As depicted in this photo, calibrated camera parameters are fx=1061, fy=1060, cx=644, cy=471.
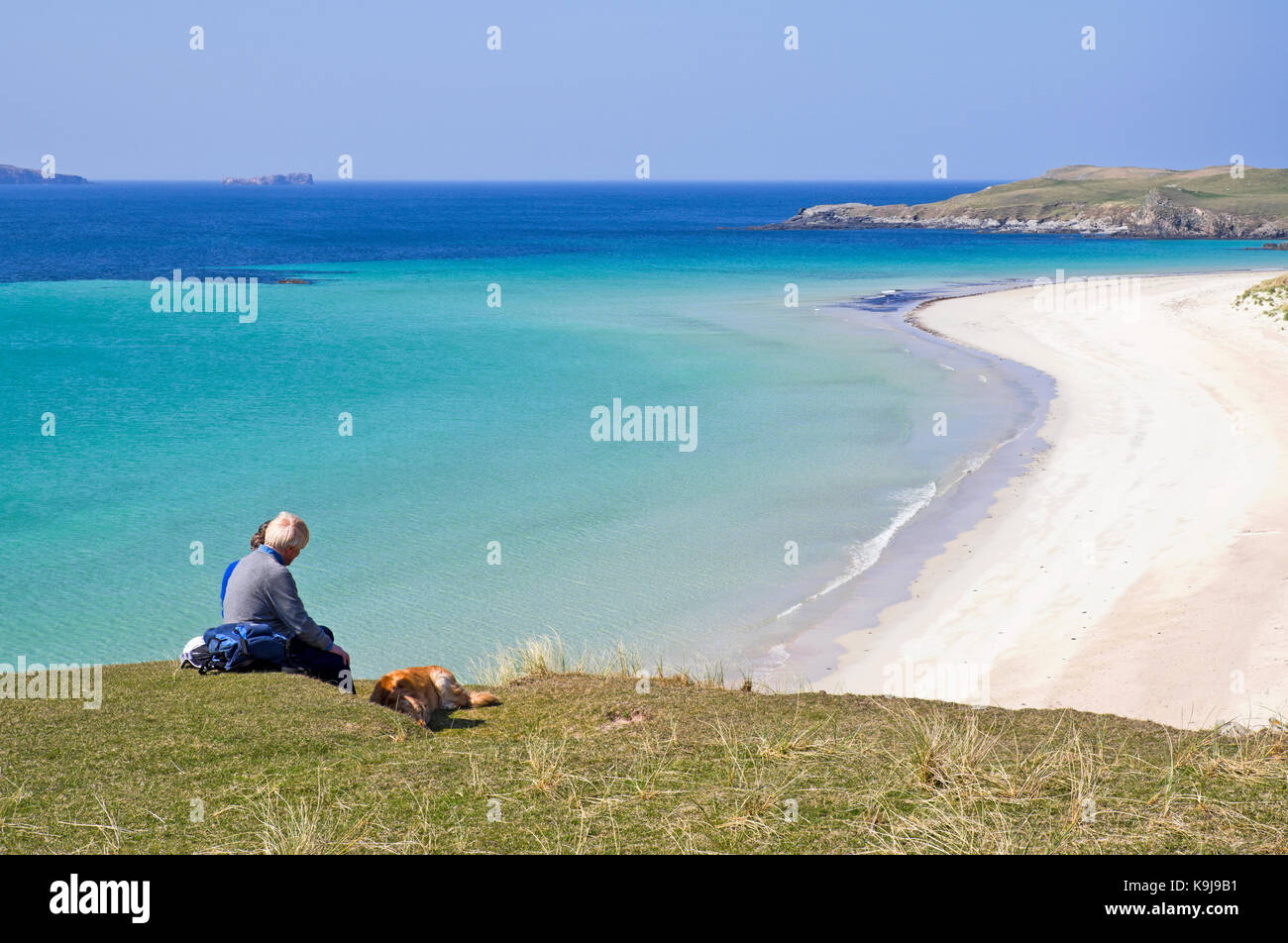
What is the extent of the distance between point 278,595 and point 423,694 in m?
1.12

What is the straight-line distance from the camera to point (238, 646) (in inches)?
264

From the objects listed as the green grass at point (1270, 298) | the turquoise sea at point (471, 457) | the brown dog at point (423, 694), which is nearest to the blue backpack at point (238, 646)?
the brown dog at point (423, 694)

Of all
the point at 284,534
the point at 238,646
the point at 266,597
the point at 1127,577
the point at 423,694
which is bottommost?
the point at 1127,577

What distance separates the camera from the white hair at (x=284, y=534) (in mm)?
6852

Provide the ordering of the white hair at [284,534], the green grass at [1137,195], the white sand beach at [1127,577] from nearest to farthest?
the white hair at [284,534]
the white sand beach at [1127,577]
the green grass at [1137,195]

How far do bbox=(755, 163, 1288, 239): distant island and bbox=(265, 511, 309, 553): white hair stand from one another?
101829 millimetres

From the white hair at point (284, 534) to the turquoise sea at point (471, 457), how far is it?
5.21 meters

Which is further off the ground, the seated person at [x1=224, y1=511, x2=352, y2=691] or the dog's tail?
the seated person at [x1=224, y1=511, x2=352, y2=691]

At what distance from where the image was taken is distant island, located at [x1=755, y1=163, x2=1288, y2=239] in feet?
312

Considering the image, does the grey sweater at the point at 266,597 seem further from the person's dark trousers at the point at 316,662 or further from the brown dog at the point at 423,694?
the brown dog at the point at 423,694

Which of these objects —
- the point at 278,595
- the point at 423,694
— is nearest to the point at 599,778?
the point at 423,694

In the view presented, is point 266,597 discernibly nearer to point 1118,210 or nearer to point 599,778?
point 599,778

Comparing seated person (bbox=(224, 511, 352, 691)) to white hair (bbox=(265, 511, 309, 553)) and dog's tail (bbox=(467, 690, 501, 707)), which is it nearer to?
white hair (bbox=(265, 511, 309, 553))

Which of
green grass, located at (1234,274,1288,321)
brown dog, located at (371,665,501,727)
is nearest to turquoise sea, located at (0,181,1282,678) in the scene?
brown dog, located at (371,665,501,727)
